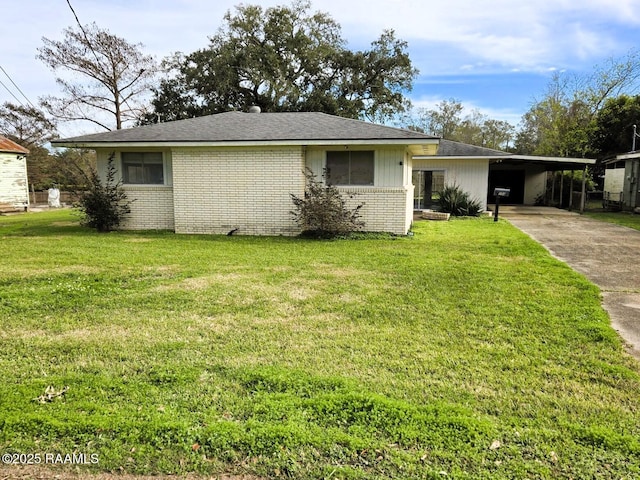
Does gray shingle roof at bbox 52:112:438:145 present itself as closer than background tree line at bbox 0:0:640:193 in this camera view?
Yes

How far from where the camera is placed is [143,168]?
42.8 feet

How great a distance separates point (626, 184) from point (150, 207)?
21175 millimetres

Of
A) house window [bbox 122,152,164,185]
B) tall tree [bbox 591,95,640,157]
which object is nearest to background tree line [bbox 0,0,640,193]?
tall tree [bbox 591,95,640,157]

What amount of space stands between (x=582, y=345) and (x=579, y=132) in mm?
31718

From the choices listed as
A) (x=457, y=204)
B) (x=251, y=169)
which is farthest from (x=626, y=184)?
(x=251, y=169)

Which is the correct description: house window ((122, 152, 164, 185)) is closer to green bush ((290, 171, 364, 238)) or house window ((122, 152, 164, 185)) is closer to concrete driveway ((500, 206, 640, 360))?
green bush ((290, 171, 364, 238))

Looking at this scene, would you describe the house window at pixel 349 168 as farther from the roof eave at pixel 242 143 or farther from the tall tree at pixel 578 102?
the tall tree at pixel 578 102

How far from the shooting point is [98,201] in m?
12.6

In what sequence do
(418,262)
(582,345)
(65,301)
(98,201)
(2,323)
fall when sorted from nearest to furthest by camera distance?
(582,345), (2,323), (65,301), (418,262), (98,201)

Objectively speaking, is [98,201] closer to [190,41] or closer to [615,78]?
[190,41]

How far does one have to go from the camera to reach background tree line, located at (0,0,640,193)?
29.0 metres

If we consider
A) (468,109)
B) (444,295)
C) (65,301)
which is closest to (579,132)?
(468,109)

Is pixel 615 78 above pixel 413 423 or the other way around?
above

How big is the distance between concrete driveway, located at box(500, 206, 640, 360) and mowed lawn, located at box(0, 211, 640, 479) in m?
0.26
